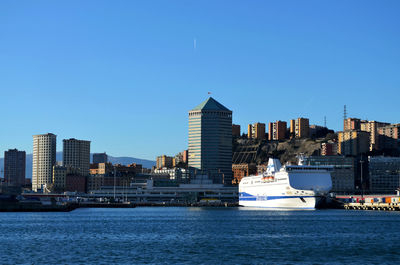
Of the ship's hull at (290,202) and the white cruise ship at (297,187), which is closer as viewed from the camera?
the ship's hull at (290,202)

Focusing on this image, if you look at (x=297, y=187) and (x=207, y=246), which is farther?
(x=297, y=187)

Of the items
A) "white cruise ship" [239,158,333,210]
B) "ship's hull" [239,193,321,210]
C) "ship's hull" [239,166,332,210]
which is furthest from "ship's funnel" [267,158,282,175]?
"ship's hull" [239,193,321,210]

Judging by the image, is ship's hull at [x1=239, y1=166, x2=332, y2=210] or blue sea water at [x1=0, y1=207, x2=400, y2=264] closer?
blue sea water at [x1=0, y1=207, x2=400, y2=264]

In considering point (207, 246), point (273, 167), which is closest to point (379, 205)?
point (273, 167)

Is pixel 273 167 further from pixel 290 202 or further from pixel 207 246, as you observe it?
pixel 207 246

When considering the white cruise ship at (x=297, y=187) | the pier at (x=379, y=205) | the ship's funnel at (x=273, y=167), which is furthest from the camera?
the ship's funnel at (x=273, y=167)

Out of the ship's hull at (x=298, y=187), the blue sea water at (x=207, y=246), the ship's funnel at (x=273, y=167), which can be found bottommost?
the blue sea water at (x=207, y=246)

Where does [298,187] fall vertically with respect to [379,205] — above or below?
above

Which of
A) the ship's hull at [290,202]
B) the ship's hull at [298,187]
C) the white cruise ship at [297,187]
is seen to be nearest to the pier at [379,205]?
the white cruise ship at [297,187]

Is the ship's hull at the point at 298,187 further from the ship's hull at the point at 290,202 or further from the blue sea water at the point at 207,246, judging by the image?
the blue sea water at the point at 207,246

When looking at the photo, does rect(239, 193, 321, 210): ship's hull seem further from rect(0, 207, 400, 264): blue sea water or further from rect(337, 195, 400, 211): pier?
rect(0, 207, 400, 264): blue sea water

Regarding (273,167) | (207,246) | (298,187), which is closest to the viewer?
(207,246)

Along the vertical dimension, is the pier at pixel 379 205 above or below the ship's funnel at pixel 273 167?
below

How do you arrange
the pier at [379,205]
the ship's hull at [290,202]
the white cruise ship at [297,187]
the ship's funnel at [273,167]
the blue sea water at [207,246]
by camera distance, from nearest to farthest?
the blue sea water at [207,246]
the ship's hull at [290,202]
the white cruise ship at [297,187]
the pier at [379,205]
the ship's funnel at [273,167]
